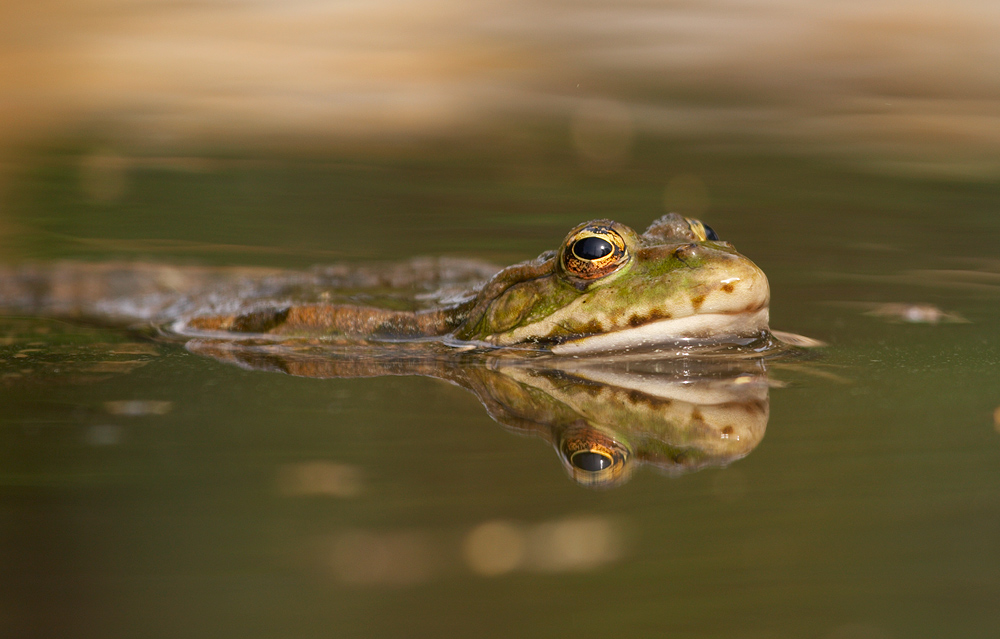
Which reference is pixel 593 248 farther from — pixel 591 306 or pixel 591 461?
pixel 591 461

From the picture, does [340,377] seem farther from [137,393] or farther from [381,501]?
[381,501]

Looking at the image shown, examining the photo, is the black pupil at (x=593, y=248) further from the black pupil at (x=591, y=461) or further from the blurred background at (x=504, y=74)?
the blurred background at (x=504, y=74)

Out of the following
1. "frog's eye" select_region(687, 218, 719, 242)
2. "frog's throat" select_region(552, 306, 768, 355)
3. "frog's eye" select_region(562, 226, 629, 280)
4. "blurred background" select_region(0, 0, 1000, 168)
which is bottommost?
"frog's throat" select_region(552, 306, 768, 355)

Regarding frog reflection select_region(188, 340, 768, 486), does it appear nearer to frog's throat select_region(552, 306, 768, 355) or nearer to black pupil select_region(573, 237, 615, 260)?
frog's throat select_region(552, 306, 768, 355)

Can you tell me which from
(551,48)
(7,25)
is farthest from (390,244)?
(7,25)

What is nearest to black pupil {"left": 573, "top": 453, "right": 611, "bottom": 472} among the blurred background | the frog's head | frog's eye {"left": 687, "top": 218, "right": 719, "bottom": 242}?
the frog's head

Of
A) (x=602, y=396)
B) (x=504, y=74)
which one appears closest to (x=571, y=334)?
(x=602, y=396)
